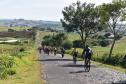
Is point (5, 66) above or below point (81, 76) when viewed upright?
above

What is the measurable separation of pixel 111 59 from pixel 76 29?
28327 mm

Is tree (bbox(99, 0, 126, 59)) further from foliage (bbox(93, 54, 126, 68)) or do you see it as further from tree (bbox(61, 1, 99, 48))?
tree (bbox(61, 1, 99, 48))

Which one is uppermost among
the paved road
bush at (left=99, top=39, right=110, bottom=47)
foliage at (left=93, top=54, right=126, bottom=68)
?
the paved road

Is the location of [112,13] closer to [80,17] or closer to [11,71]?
[80,17]

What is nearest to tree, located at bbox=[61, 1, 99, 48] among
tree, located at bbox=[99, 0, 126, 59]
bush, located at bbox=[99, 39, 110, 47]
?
tree, located at bbox=[99, 0, 126, 59]

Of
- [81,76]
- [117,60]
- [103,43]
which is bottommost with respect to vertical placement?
[103,43]

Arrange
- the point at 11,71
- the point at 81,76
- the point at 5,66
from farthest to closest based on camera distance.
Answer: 1. the point at 5,66
2. the point at 11,71
3. the point at 81,76

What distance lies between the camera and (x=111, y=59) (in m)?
55.5

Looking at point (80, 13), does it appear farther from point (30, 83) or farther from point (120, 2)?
point (30, 83)

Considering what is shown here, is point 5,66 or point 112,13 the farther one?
point 112,13

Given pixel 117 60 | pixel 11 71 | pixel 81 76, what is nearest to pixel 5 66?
pixel 11 71

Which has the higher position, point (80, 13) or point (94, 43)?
point (80, 13)

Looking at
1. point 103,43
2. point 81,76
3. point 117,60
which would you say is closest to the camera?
point 81,76

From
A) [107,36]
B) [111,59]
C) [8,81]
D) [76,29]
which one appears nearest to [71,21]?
[76,29]
